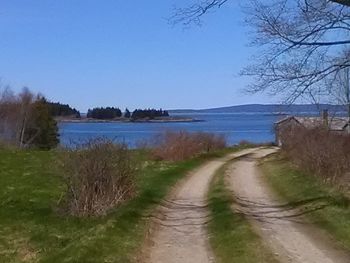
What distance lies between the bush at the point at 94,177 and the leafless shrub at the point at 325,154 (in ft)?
27.7

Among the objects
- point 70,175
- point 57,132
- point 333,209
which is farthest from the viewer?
point 57,132

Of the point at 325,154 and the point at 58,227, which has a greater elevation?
the point at 325,154

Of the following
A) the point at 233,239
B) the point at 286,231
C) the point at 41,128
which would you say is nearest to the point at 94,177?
the point at 286,231

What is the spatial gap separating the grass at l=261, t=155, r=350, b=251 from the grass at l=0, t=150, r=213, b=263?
162 inches

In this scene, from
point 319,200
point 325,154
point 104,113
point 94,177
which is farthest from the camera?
point 104,113

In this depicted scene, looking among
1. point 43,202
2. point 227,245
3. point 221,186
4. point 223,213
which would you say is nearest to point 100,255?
point 227,245

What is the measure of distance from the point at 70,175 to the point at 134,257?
6976 millimetres

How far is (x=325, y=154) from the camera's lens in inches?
1045

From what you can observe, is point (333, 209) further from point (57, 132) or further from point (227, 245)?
point (57, 132)

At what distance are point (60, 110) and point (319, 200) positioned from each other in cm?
8047

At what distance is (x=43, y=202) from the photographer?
21.8 m

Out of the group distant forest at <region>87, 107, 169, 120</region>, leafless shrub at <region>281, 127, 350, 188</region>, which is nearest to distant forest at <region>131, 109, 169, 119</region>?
distant forest at <region>87, 107, 169, 120</region>

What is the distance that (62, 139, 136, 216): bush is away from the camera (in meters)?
18.3

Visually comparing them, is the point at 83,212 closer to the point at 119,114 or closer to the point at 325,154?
the point at 325,154
